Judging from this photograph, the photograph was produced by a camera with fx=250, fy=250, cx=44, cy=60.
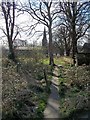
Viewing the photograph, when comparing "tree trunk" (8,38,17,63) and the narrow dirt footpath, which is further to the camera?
"tree trunk" (8,38,17,63)

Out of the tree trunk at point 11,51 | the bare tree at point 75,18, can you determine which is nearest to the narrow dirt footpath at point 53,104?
the tree trunk at point 11,51

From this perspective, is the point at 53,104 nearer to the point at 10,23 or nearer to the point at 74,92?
the point at 74,92

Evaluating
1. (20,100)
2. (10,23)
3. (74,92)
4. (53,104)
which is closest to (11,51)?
(10,23)

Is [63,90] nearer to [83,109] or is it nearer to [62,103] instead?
[62,103]

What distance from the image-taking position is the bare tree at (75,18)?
534 inches

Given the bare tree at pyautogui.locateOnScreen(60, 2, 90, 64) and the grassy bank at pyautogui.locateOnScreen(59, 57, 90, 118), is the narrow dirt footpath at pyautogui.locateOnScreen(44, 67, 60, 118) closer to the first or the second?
the grassy bank at pyautogui.locateOnScreen(59, 57, 90, 118)

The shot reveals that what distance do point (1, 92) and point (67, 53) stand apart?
8.89 m

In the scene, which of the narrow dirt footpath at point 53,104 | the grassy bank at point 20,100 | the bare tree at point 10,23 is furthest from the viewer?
the bare tree at point 10,23

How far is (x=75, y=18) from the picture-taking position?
46.8ft

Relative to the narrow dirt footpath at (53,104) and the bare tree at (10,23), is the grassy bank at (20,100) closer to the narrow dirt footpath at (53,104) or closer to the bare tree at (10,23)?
the narrow dirt footpath at (53,104)

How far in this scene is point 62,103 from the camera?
7.21 metres

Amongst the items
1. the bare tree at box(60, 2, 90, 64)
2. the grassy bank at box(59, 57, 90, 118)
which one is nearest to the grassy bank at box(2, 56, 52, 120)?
the grassy bank at box(59, 57, 90, 118)

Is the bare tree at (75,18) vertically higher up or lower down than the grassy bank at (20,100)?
higher up

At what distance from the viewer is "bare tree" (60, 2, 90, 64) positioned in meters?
13.6
